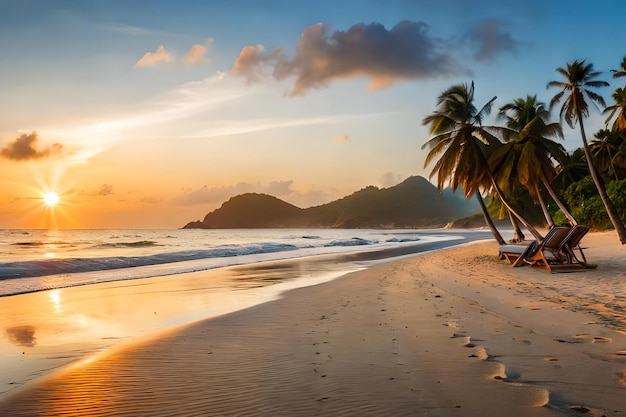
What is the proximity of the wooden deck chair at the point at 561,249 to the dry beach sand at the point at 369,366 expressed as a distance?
5270mm

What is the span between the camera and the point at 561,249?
1443 cm

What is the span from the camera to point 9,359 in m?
5.95

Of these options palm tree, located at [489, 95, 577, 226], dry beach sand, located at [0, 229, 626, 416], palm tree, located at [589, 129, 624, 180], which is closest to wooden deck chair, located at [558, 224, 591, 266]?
dry beach sand, located at [0, 229, 626, 416]

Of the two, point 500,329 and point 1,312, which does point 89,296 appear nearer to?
point 1,312

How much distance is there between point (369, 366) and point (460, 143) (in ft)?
70.3

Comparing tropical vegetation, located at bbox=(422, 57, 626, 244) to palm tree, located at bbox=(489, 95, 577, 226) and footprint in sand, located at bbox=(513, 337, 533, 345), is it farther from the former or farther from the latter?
footprint in sand, located at bbox=(513, 337, 533, 345)

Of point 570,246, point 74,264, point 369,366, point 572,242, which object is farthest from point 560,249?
point 74,264

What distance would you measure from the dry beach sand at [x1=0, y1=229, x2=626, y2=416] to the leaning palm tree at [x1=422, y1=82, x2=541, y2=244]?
15.5 m

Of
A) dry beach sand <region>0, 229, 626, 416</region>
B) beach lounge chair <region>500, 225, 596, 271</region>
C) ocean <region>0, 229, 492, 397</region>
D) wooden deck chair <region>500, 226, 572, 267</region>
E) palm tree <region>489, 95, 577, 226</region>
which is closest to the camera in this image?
dry beach sand <region>0, 229, 626, 416</region>

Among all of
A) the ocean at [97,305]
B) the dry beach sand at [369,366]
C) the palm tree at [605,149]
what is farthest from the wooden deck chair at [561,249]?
the palm tree at [605,149]

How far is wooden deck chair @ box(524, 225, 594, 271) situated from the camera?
46.2 ft

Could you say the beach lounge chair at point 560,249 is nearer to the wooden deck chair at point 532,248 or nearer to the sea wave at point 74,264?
Result: the wooden deck chair at point 532,248

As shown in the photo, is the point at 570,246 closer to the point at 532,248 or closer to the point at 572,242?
the point at 572,242

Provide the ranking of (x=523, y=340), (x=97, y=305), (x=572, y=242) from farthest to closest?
(x=572, y=242), (x=97, y=305), (x=523, y=340)
